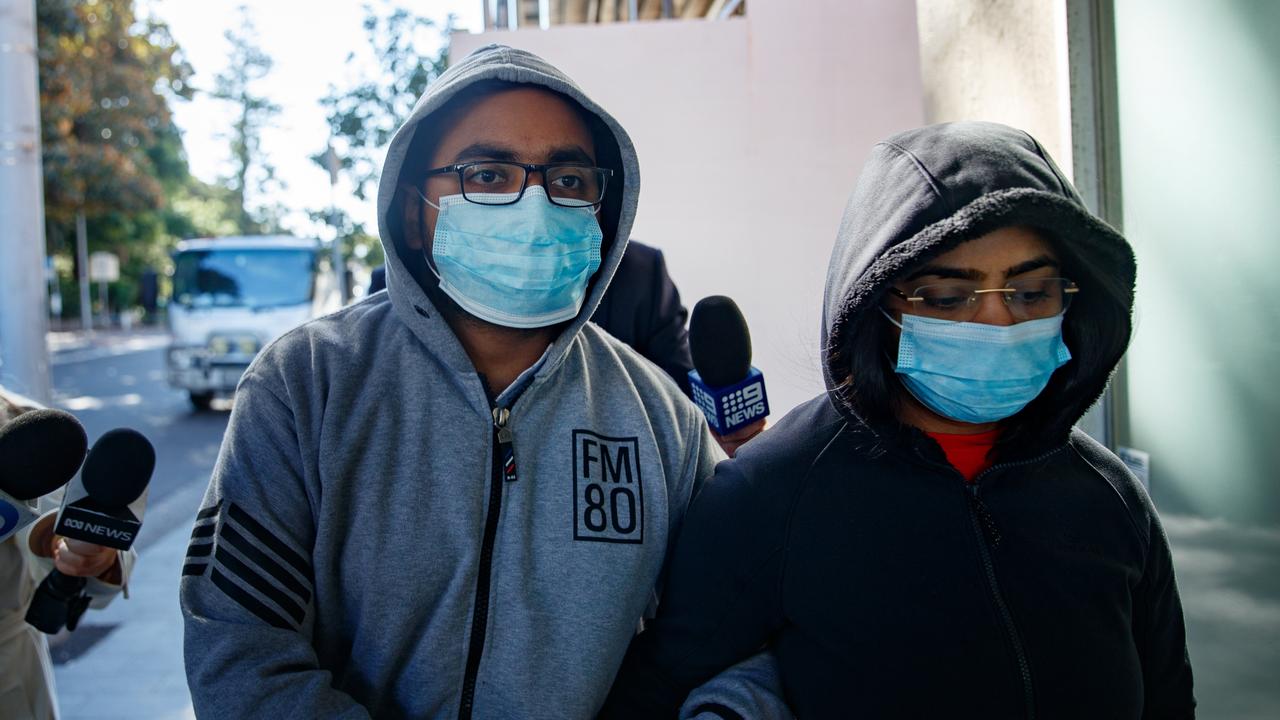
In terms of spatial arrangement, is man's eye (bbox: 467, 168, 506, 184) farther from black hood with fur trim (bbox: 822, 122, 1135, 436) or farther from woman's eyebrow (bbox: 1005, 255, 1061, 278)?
woman's eyebrow (bbox: 1005, 255, 1061, 278)

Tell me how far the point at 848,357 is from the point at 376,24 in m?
11.4

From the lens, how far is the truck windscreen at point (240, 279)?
13.8 metres

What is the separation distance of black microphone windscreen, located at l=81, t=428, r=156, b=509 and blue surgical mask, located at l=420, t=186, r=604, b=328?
28.1 inches

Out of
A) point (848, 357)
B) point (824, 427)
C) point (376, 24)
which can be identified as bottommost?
point (824, 427)

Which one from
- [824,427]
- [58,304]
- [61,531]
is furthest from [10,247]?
[58,304]

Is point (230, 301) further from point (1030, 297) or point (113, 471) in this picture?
point (1030, 297)

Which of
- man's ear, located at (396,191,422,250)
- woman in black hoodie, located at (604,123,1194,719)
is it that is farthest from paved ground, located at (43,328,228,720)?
woman in black hoodie, located at (604,123,1194,719)

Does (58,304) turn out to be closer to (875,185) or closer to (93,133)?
(93,133)

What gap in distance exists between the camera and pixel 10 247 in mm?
4336

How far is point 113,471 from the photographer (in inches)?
A: 76.0

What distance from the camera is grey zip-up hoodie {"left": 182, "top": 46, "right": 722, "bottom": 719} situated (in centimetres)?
156

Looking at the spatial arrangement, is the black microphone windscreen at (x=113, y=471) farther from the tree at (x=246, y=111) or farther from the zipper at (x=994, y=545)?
the tree at (x=246, y=111)

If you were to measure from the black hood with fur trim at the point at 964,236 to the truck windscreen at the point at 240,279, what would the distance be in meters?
13.4

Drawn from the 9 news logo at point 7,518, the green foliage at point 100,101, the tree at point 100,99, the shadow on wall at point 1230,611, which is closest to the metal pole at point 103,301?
the green foliage at point 100,101
